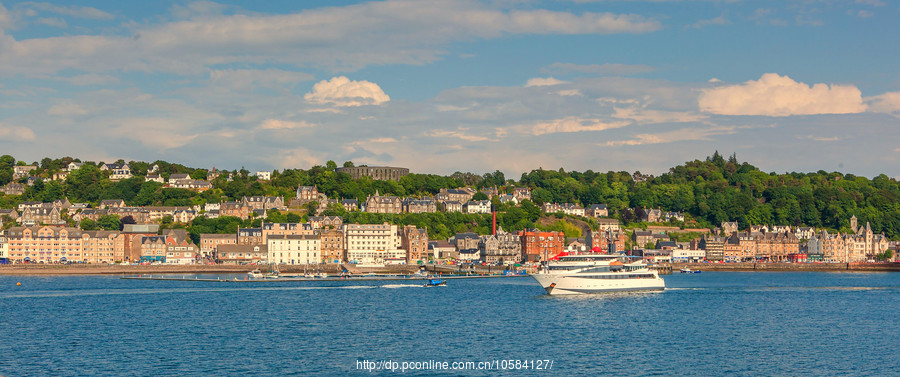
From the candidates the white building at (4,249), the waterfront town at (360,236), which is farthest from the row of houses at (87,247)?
the waterfront town at (360,236)

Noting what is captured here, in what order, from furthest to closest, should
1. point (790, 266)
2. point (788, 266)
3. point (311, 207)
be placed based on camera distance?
point (311, 207)
point (790, 266)
point (788, 266)

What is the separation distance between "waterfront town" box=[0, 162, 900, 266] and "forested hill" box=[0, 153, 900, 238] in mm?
2500

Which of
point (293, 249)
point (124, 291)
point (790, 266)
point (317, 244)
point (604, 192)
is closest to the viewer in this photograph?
point (124, 291)

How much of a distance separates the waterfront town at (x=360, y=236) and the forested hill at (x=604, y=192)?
2.50 m

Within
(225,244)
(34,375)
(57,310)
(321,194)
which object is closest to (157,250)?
(225,244)

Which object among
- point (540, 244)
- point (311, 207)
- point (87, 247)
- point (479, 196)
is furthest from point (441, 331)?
point (479, 196)

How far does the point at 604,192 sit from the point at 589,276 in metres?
114

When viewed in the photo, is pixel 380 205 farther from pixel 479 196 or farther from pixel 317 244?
pixel 317 244

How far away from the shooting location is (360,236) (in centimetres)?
12750

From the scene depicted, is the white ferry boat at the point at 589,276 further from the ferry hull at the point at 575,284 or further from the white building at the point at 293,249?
the white building at the point at 293,249

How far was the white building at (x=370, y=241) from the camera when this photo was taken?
126812mm

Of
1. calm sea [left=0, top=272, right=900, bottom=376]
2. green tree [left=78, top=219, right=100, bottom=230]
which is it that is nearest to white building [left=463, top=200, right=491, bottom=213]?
green tree [left=78, top=219, right=100, bottom=230]

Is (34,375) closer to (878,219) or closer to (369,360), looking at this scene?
(369,360)

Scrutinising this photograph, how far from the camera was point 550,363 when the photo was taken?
4022cm
